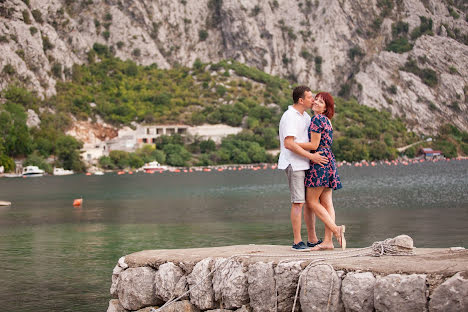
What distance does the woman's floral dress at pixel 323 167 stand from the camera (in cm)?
1324

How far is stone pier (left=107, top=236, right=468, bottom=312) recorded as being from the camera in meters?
10.0

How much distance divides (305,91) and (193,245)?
15.6 m

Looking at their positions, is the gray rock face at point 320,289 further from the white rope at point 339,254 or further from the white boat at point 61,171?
the white boat at point 61,171

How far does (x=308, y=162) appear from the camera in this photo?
13383 mm

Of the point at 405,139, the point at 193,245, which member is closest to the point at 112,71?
the point at 405,139

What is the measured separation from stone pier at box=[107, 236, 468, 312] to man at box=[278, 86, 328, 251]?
0.91m

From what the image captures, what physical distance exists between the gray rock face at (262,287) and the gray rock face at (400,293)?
1.87 metres

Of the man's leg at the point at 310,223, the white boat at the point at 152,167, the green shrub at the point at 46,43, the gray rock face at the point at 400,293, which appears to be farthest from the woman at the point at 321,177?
the green shrub at the point at 46,43

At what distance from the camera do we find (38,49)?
158 meters

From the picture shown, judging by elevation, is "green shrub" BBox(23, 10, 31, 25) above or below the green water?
above

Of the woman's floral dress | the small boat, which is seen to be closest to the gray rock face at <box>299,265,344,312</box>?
the woman's floral dress

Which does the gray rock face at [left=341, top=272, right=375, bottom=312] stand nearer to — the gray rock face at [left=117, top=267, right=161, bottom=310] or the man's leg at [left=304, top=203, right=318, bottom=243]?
the man's leg at [left=304, top=203, right=318, bottom=243]

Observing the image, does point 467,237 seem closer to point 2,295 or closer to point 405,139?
point 2,295

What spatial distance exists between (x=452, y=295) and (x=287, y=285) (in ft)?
9.29
